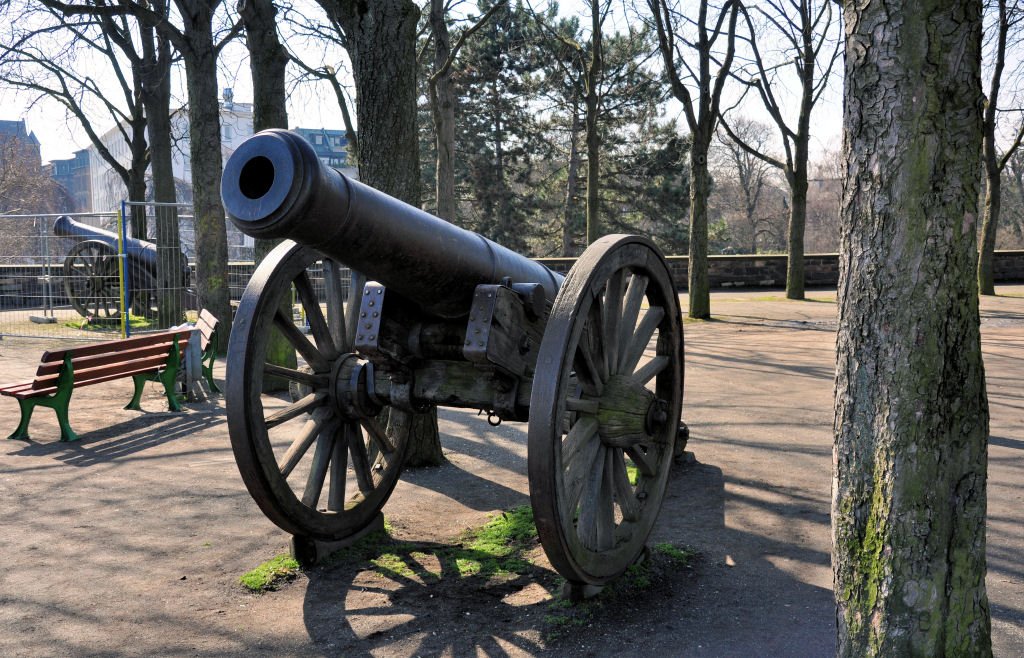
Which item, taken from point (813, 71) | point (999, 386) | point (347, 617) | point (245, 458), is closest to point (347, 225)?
point (245, 458)

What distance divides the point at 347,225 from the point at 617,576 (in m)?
1.86

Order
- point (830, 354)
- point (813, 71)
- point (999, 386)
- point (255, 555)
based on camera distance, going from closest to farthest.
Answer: point (255, 555), point (999, 386), point (830, 354), point (813, 71)

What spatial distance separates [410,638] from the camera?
11.3ft

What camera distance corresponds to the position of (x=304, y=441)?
4.31 m

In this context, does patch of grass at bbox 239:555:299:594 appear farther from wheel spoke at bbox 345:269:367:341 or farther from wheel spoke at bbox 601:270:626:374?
wheel spoke at bbox 601:270:626:374

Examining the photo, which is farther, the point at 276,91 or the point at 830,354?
the point at 830,354

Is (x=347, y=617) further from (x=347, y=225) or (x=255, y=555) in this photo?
(x=347, y=225)

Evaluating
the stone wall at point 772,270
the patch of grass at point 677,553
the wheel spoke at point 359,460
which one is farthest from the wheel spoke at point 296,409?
the stone wall at point 772,270

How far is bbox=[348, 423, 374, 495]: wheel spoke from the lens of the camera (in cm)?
457

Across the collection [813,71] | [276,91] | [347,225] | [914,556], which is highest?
[813,71]

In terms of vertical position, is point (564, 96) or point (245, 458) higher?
point (564, 96)

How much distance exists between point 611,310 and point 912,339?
158 centimetres

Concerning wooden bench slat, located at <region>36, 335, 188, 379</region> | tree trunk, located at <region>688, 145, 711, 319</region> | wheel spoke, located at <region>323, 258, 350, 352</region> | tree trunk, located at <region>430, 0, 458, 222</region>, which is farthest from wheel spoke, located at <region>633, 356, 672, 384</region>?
tree trunk, located at <region>688, 145, 711, 319</region>

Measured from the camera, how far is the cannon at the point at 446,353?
320cm
